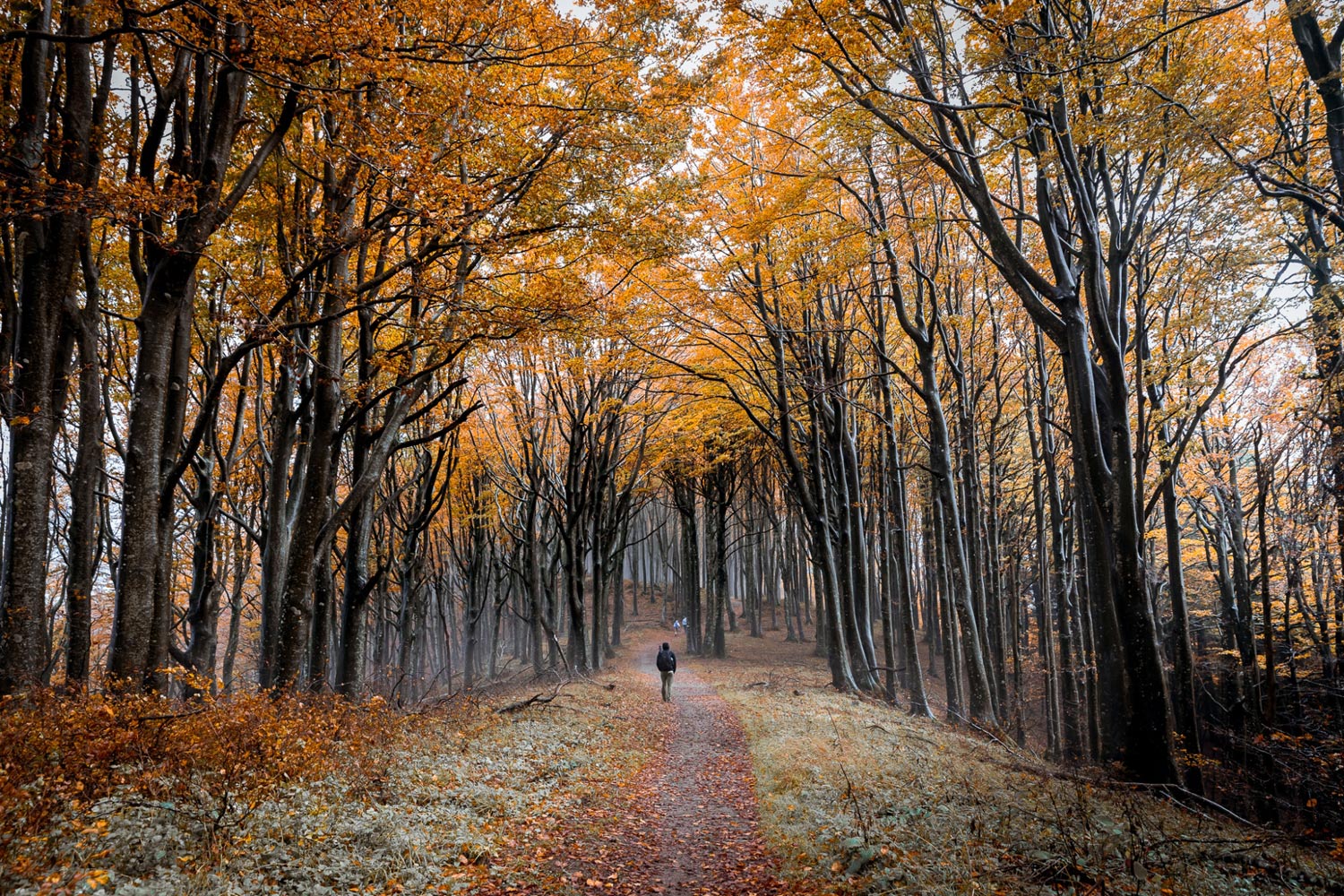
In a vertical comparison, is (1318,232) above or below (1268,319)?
above

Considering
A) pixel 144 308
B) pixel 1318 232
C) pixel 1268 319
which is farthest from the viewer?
pixel 1268 319

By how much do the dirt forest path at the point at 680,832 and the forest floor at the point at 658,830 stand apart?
30 mm

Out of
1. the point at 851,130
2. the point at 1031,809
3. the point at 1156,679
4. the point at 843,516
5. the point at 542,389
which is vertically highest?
the point at 851,130

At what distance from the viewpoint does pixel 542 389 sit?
19.9m

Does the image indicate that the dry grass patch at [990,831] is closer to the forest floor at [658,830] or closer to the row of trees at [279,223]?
the forest floor at [658,830]

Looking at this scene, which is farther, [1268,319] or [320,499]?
[1268,319]

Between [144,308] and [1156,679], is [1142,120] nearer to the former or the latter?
[1156,679]

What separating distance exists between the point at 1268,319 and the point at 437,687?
3109cm

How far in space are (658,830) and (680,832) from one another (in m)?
0.25

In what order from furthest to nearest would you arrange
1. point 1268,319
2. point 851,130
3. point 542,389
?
1. point 542,389
2. point 1268,319
3. point 851,130

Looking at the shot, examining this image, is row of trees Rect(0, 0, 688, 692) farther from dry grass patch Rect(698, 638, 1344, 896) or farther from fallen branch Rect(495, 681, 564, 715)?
dry grass patch Rect(698, 638, 1344, 896)

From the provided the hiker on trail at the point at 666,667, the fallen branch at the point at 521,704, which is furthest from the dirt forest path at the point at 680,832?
the hiker on trail at the point at 666,667

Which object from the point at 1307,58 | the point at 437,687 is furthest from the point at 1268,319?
the point at 437,687

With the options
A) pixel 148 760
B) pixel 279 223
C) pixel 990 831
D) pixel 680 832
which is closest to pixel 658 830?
pixel 680 832
